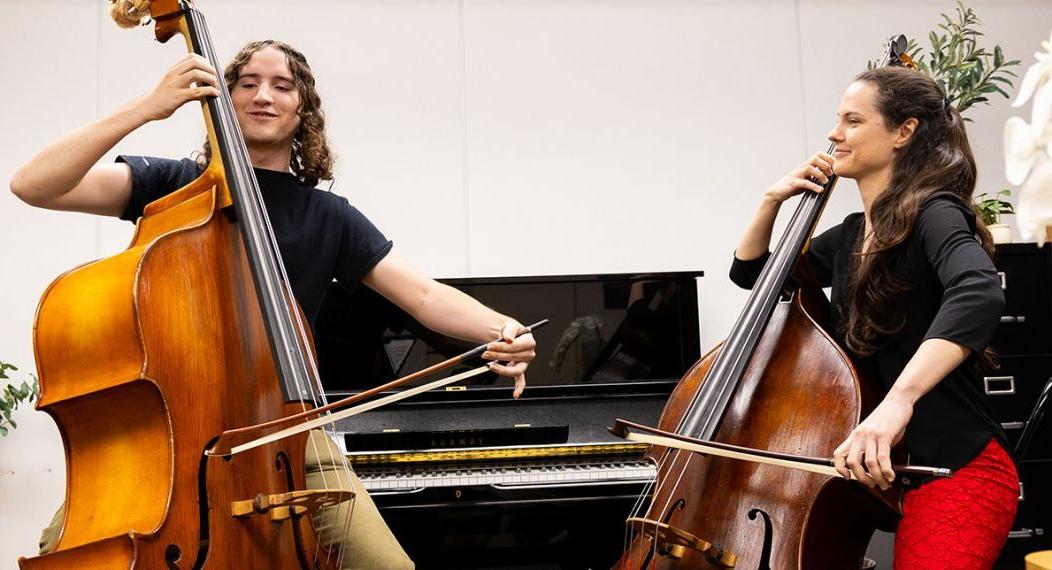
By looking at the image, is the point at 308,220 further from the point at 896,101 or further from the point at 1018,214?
the point at 1018,214

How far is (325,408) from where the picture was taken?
145cm

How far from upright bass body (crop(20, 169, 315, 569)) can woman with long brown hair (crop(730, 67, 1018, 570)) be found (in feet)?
3.04

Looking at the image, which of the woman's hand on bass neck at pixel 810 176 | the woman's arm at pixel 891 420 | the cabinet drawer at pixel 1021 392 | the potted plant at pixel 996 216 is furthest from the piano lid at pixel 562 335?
the woman's arm at pixel 891 420

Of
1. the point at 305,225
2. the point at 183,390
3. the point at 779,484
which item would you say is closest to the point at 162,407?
the point at 183,390

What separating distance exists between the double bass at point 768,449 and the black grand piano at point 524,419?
118 centimetres

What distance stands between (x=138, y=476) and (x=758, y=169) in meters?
3.37

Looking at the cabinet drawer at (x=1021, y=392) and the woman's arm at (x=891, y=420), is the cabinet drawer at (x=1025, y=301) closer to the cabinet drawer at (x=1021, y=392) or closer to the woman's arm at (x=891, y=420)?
the cabinet drawer at (x=1021, y=392)

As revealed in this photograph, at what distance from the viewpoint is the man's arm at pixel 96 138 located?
5.29 feet

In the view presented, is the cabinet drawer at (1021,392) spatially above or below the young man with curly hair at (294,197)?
below

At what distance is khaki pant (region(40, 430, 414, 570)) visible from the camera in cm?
173

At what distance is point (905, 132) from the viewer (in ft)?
6.38

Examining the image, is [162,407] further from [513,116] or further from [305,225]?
[513,116]

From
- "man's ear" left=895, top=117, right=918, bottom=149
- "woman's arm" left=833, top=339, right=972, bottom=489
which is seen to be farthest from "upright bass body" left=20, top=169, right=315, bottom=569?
"man's ear" left=895, top=117, right=918, bottom=149

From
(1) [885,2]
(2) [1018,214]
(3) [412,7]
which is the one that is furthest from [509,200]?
(2) [1018,214]
